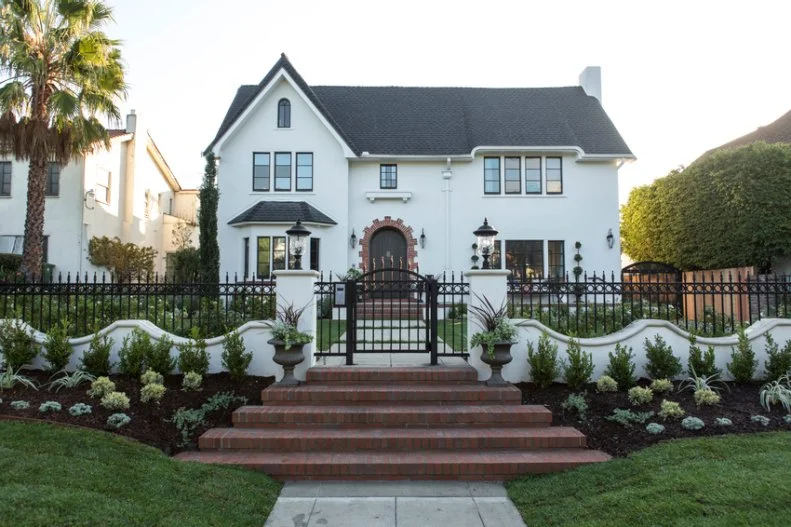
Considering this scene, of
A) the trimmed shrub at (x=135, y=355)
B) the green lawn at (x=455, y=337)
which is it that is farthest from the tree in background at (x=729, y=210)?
the trimmed shrub at (x=135, y=355)

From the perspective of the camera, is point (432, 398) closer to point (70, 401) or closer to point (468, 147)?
point (70, 401)

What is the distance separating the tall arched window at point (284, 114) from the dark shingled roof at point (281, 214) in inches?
111

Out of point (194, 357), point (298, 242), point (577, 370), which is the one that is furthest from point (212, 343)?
point (577, 370)

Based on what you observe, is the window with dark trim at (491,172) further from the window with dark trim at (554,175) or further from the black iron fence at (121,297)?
the black iron fence at (121,297)

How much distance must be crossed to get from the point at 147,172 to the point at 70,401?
63.7 ft

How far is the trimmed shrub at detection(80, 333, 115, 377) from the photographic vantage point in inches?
278

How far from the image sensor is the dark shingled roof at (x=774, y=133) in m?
23.9

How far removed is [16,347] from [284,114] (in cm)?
1250

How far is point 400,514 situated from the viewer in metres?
4.45

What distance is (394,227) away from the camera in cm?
1803

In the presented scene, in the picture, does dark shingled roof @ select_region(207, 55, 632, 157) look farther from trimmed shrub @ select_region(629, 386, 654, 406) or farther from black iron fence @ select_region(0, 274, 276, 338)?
trimmed shrub @ select_region(629, 386, 654, 406)

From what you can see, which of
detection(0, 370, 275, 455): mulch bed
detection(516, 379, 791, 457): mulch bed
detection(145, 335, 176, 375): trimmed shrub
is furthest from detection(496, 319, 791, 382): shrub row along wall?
detection(145, 335, 176, 375): trimmed shrub

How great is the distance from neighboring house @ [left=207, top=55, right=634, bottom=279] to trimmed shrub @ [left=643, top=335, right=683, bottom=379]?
10.9 metres

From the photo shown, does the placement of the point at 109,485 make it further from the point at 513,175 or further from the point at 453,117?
the point at 453,117
